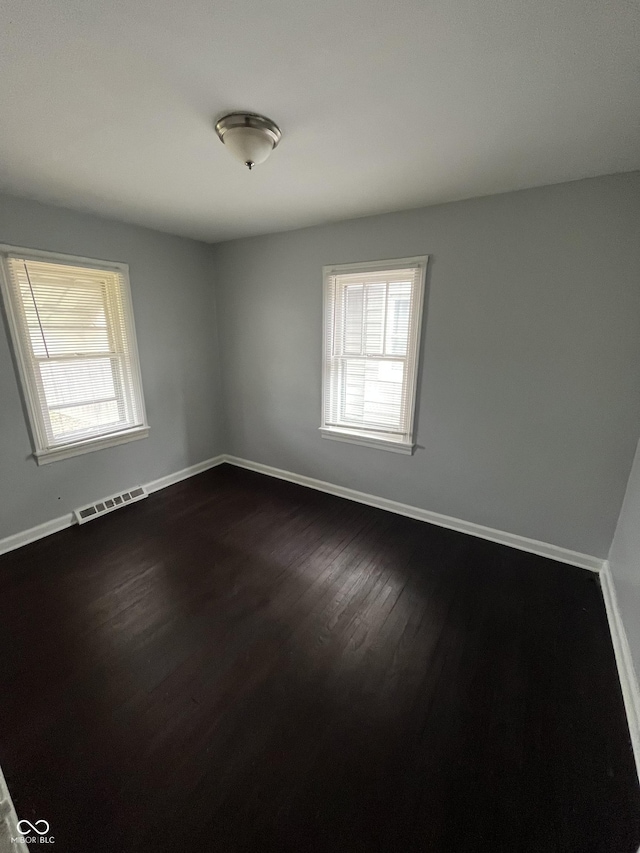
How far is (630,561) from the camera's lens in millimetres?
1853

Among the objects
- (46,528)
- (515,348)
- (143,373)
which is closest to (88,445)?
(46,528)

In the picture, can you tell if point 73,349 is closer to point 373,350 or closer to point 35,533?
point 35,533

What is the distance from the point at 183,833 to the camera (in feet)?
3.65

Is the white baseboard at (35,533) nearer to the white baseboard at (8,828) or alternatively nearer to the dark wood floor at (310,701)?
the dark wood floor at (310,701)

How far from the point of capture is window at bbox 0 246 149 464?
8.23ft

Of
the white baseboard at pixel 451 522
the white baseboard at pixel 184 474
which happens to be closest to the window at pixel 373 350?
the white baseboard at pixel 451 522

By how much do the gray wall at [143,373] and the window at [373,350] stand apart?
1.55m

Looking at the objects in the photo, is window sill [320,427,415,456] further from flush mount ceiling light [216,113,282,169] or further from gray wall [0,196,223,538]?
flush mount ceiling light [216,113,282,169]

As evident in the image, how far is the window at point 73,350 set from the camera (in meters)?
2.51

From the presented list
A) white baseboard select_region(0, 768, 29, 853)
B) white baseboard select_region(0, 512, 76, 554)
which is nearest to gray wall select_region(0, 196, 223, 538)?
white baseboard select_region(0, 512, 76, 554)

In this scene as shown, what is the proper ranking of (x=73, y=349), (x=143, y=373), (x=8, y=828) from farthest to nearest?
(x=143, y=373)
(x=73, y=349)
(x=8, y=828)

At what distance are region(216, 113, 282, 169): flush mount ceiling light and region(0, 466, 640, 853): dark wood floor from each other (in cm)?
246

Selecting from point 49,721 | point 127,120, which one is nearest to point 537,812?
point 49,721

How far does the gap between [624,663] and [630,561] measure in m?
0.51
